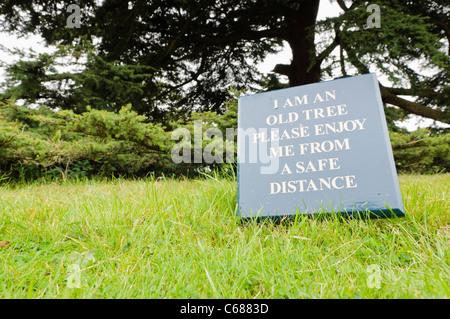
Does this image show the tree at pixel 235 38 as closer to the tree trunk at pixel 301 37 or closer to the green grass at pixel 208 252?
the tree trunk at pixel 301 37

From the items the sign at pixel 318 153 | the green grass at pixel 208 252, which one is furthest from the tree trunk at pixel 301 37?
the green grass at pixel 208 252

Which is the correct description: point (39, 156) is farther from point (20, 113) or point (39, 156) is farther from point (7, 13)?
point (7, 13)

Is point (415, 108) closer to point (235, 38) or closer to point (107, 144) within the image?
point (235, 38)

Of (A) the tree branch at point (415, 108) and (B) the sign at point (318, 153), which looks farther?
(A) the tree branch at point (415, 108)

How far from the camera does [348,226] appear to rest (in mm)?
1813

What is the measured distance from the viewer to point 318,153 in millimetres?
2160

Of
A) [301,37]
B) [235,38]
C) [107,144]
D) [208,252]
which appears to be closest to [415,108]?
[301,37]

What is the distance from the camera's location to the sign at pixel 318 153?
1.93m

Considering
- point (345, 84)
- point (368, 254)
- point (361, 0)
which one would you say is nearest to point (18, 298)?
point (368, 254)

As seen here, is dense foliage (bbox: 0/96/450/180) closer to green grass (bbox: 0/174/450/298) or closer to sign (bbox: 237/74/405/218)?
sign (bbox: 237/74/405/218)

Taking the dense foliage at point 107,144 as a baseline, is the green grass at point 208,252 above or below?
below

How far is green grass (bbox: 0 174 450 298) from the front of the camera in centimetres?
122

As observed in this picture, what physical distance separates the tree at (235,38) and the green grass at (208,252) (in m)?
3.33

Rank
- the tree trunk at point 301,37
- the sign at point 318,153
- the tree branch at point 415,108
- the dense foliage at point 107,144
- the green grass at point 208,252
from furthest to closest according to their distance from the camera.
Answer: the tree trunk at point 301,37
the tree branch at point 415,108
the dense foliage at point 107,144
the sign at point 318,153
the green grass at point 208,252
